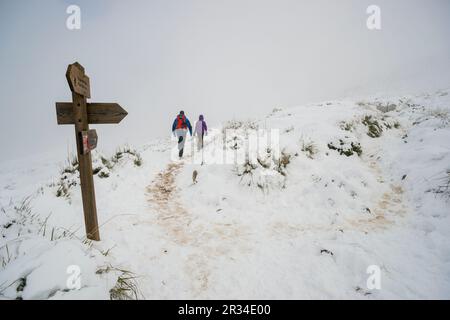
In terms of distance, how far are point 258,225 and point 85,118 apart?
4054 mm

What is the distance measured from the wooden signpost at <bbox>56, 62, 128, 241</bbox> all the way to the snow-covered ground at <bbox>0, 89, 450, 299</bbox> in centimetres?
61

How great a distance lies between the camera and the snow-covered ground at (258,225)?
310cm

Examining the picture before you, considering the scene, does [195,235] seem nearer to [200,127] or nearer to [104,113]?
[104,113]

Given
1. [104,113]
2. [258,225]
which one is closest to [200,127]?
[258,225]

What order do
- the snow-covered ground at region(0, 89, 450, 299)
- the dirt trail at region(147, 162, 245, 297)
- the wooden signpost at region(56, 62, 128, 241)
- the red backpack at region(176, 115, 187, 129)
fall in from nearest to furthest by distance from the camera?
1. the snow-covered ground at region(0, 89, 450, 299)
2. the wooden signpost at region(56, 62, 128, 241)
3. the dirt trail at region(147, 162, 245, 297)
4. the red backpack at region(176, 115, 187, 129)

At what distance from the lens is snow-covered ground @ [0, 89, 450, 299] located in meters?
3.10

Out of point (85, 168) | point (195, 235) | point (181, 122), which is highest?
point (181, 122)

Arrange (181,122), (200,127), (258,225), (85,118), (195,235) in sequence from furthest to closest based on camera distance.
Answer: (200,127) → (181,122) → (258,225) → (195,235) → (85,118)

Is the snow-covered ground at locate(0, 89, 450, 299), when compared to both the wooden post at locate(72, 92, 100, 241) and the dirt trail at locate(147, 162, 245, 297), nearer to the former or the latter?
the dirt trail at locate(147, 162, 245, 297)

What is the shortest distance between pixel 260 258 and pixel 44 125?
441 feet

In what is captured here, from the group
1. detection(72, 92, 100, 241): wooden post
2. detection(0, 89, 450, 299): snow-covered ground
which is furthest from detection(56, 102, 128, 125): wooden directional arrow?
detection(0, 89, 450, 299): snow-covered ground

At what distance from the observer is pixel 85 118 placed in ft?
12.2

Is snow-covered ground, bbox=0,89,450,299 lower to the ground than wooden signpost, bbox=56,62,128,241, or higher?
lower
